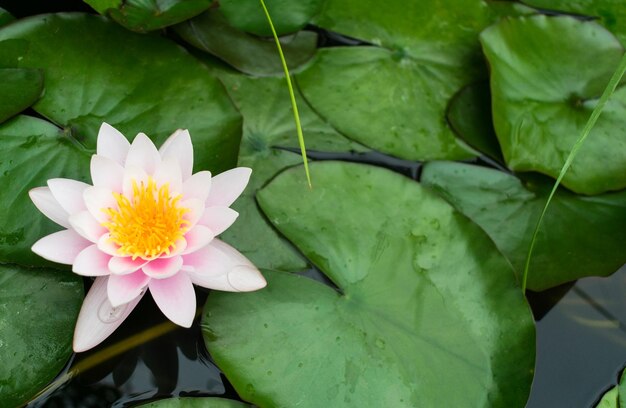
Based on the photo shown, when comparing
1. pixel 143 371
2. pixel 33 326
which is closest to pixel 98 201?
pixel 33 326

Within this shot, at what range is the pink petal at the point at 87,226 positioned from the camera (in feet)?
4.40

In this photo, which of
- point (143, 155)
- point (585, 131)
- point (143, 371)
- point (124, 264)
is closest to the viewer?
point (124, 264)

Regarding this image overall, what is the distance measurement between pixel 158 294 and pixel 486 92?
1.31 metres

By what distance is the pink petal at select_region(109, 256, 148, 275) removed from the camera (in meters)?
1.33

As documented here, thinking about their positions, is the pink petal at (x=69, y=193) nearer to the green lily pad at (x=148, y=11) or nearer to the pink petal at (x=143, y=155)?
the pink petal at (x=143, y=155)

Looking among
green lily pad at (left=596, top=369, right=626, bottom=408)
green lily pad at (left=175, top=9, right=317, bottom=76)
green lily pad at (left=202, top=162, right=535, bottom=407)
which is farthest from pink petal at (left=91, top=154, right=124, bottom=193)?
green lily pad at (left=596, top=369, right=626, bottom=408)

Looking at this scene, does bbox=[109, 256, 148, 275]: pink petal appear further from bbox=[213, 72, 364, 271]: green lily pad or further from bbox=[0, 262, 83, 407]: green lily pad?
bbox=[213, 72, 364, 271]: green lily pad

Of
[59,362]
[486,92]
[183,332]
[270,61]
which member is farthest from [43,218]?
[486,92]

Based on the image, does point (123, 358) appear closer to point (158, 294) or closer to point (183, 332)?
point (183, 332)

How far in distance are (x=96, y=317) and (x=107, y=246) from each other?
186mm

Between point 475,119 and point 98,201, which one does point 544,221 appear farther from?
point 98,201

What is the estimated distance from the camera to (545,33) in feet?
6.87

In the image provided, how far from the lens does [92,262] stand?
1.36m

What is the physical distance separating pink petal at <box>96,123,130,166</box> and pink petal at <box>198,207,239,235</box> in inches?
9.9
